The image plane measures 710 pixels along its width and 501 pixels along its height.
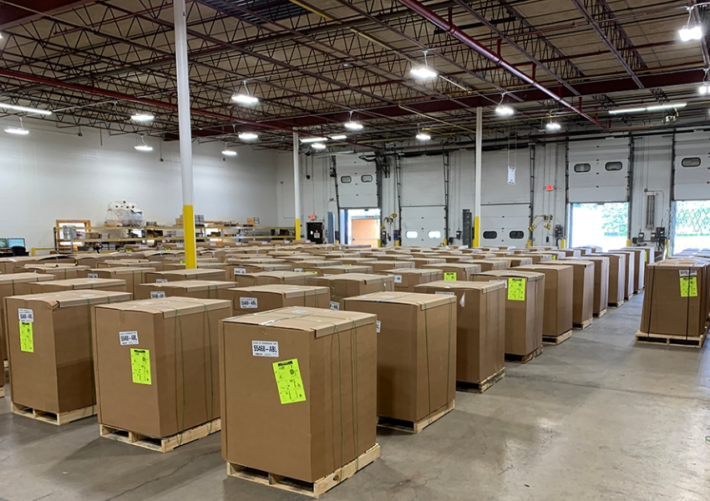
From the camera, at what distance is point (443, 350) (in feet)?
13.3

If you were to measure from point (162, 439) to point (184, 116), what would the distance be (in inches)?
228

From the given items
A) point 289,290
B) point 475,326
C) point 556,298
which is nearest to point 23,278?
point 289,290

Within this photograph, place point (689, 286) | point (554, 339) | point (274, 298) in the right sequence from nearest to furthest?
point (274, 298), point (689, 286), point (554, 339)

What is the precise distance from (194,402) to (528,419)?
2798 millimetres

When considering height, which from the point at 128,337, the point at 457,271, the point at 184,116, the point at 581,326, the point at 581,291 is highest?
the point at 184,116

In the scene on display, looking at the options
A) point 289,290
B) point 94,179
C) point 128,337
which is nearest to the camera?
point 128,337

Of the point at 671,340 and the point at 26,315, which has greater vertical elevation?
the point at 26,315

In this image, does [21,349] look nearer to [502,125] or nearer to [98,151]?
[98,151]

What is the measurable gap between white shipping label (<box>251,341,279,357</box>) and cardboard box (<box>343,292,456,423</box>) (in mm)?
1191

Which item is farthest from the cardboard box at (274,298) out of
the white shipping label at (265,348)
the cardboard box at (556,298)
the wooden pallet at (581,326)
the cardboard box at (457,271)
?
the wooden pallet at (581,326)

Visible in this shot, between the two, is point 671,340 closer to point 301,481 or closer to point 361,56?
point 301,481

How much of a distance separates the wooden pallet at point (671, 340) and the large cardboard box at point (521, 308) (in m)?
2.01

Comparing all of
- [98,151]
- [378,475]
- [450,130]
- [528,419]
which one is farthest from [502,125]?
[378,475]

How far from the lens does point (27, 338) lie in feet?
13.4
